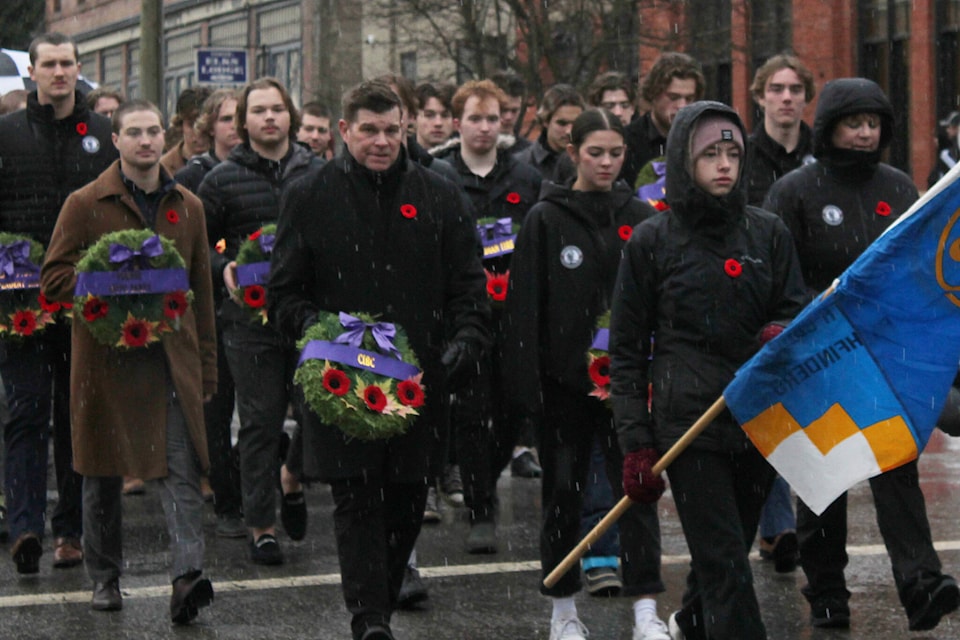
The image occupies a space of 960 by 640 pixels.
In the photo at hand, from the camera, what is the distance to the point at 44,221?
9469mm

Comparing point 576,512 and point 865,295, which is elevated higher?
point 865,295

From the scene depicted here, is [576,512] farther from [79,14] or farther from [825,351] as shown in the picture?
[79,14]

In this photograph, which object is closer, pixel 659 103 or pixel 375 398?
pixel 375 398

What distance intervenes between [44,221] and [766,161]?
3512 millimetres

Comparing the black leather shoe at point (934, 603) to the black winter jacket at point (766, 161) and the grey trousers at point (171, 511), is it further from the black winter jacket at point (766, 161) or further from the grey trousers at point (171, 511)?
the grey trousers at point (171, 511)

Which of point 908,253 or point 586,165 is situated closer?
point 908,253

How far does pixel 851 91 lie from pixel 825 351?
6.09ft

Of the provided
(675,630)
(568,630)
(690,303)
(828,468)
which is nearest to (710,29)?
(568,630)

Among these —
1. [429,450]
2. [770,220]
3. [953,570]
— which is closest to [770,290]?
[770,220]

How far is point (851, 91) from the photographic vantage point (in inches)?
308

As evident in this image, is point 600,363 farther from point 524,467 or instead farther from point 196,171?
point 524,467

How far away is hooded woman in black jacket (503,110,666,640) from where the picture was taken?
7680 millimetres

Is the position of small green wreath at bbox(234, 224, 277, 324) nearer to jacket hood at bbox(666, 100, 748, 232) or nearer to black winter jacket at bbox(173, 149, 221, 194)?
black winter jacket at bbox(173, 149, 221, 194)

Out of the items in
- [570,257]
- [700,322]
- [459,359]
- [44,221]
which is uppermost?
[44,221]
